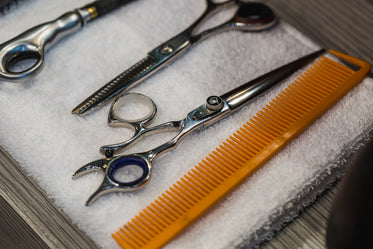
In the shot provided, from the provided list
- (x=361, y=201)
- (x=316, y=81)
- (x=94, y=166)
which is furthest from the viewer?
(x=316, y=81)

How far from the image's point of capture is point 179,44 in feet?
2.42

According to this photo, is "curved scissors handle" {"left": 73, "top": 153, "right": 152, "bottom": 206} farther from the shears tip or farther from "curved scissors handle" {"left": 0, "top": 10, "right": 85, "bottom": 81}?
"curved scissors handle" {"left": 0, "top": 10, "right": 85, "bottom": 81}

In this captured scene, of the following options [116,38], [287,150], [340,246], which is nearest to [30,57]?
[116,38]

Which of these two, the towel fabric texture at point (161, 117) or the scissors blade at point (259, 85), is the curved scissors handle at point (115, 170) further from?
the scissors blade at point (259, 85)

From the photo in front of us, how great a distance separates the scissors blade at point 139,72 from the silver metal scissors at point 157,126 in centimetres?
3

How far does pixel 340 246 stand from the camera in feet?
1.60

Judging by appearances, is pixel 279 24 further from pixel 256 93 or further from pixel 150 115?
pixel 150 115

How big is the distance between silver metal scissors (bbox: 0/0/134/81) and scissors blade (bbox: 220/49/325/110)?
27cm

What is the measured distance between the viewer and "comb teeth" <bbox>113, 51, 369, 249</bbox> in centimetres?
56

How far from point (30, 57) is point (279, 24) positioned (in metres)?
0.41

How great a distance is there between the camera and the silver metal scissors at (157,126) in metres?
0.58

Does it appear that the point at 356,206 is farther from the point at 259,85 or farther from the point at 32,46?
the point at 32,46

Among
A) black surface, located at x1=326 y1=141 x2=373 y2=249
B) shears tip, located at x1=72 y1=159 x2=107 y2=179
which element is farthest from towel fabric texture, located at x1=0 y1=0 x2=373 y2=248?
black surface, located at x1=326 y1=141 x2=373 y2=249

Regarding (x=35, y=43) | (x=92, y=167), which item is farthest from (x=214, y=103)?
(x=35, y=43)
